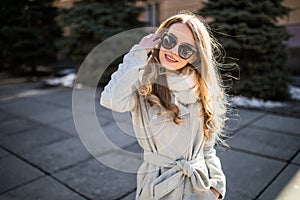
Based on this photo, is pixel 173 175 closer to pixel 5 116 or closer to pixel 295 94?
pixel 5 116

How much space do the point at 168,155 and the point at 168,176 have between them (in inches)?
4.0

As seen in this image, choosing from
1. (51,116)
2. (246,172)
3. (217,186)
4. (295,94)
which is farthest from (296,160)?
(51,116)

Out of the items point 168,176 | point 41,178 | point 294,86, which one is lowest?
point 294,86

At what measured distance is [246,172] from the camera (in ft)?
8.88

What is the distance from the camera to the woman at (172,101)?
1.27 meters

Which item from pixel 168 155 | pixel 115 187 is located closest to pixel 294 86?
pixel 115 187

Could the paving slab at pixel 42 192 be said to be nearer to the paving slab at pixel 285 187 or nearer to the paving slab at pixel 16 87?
the paving slab at pixel 285 187

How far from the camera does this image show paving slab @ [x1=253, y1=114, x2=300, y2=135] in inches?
154

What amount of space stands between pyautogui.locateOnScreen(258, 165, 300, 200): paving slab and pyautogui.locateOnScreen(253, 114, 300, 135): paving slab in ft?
4.25

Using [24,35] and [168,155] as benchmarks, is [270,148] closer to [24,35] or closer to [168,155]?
[168,155]

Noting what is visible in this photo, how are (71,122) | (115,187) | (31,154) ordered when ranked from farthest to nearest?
1. (71,122)
2. (31,154)
3. (115,187)

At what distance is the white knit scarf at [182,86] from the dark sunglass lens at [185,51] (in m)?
0.11

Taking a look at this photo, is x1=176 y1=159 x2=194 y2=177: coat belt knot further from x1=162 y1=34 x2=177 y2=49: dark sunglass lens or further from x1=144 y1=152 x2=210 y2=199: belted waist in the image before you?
x1=162 y1=34 x2=177 y2=49: dark sunglass lens

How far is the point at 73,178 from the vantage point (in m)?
2.64
